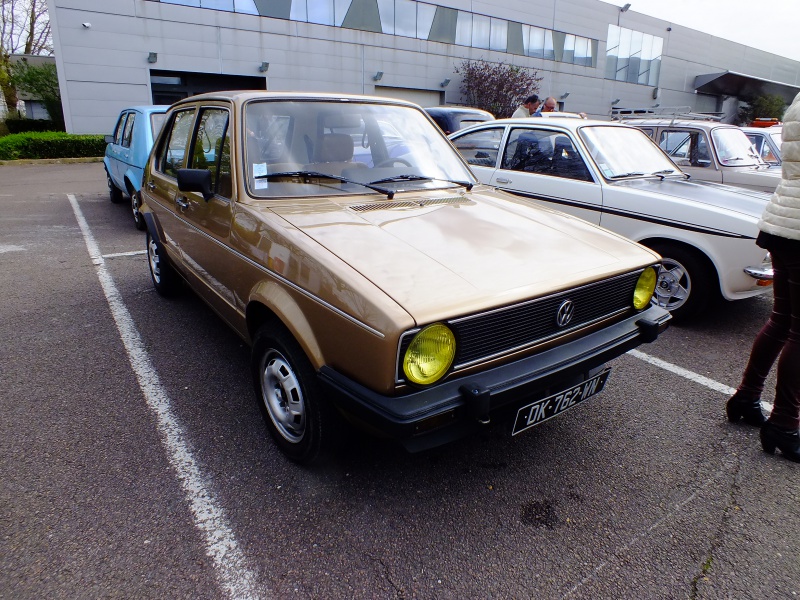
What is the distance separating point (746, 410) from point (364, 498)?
2.26m

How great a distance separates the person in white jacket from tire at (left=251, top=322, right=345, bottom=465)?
2240mm

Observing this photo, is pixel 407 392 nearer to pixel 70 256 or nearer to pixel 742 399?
pixel 742 399

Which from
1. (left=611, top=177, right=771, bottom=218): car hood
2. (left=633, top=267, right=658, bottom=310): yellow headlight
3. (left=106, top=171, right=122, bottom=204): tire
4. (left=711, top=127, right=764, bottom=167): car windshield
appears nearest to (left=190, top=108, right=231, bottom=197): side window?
(left=633, top=267, right=658, bottom=310): yellow headlight

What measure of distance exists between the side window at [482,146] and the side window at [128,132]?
4886 millimetres

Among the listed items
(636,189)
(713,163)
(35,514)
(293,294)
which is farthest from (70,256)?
(713,163)

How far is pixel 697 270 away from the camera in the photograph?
13.8 feet

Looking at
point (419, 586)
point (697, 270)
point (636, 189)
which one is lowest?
point (419, 586)

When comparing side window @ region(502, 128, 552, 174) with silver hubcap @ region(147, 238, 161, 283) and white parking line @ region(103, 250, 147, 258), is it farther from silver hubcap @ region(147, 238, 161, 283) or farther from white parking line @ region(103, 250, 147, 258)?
white parking line @ region(103, 250, 147, 258)

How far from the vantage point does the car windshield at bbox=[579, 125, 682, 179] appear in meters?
4.89

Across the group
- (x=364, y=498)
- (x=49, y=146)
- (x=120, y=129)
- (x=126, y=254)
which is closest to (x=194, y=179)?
(x=364, y=498)

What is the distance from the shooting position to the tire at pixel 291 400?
7.20 ft

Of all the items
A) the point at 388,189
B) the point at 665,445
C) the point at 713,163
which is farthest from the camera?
the point at 713,163

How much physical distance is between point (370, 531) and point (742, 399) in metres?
2.26

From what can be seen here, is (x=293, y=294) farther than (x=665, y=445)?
No
